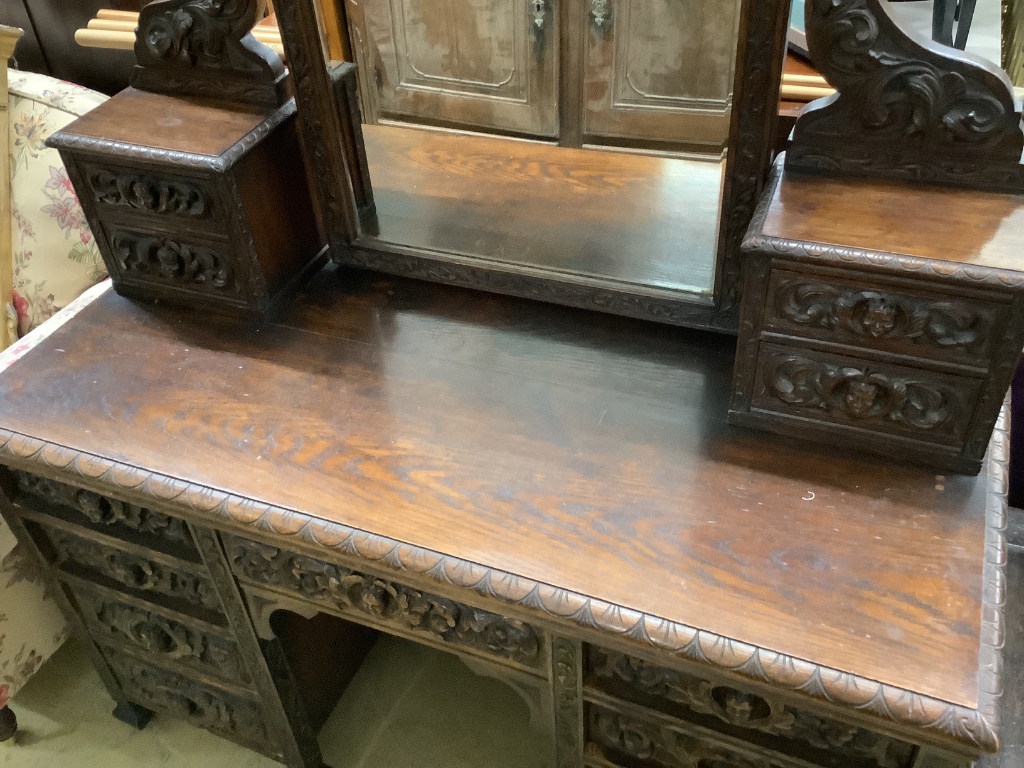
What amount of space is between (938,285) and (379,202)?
65 cm

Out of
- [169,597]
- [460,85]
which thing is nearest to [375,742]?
[169,597]

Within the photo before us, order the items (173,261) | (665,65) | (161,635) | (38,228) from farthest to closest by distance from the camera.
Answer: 1. (38,228)
2. (161,635)
3. (173,261)
4. (665,65)

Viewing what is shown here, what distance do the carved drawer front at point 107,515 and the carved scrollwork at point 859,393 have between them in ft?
2.18

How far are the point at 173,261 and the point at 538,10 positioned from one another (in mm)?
524

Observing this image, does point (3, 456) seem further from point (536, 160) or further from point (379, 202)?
point (536, 160)

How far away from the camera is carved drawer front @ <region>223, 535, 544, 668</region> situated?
849 mm

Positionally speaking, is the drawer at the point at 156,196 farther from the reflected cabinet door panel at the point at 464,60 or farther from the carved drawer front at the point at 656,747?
the carved drawer front at the point at 656,747

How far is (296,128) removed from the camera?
101cm

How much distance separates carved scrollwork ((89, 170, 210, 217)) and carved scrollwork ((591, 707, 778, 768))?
0.71m

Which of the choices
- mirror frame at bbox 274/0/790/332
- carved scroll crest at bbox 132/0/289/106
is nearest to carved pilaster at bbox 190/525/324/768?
mirror frame at bbox 274/0/790/332

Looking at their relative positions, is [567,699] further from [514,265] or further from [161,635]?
[161,635]

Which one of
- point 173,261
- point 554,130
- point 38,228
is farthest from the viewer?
point 38,228

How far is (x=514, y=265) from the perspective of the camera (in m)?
1.01

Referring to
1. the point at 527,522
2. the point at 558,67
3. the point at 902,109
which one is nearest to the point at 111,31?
the point at 558,67
